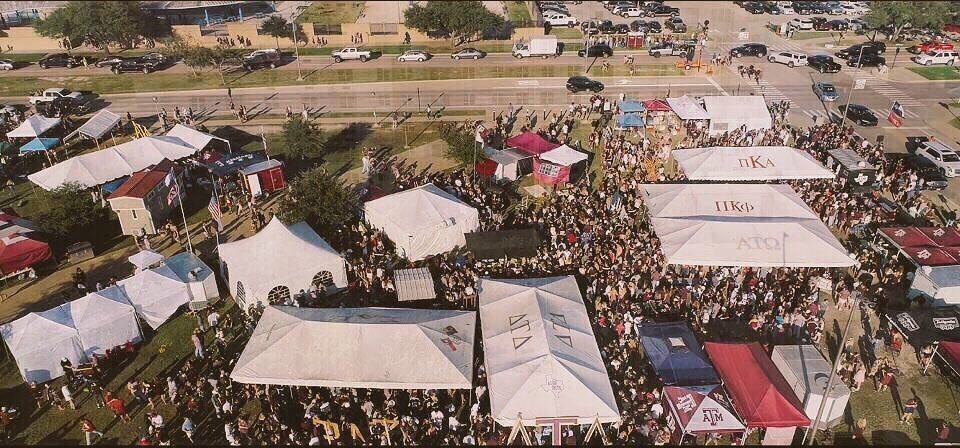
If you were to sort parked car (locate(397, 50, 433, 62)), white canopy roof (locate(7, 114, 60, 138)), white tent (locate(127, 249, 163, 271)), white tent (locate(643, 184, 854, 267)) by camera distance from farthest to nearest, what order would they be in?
parked car (locate(397, 50, 433, 62)) → white canopy roof (locate(7, 114, 60, 138)) → white tent (locate(127, 249, 163, 271)) → white tent (locate(643, 184, 854, 267))

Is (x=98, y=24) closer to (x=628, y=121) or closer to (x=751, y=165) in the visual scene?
(x=628, y=121)

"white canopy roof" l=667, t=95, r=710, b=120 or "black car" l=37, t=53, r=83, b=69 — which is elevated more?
"black car" l=37, t=53, r=83, b=69

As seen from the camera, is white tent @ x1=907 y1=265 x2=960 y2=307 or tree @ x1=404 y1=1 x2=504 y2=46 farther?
tree @ x1=404 y1=1 x2=504 y2=46

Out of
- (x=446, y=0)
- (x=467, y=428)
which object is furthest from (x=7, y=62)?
(x=467, y=428)

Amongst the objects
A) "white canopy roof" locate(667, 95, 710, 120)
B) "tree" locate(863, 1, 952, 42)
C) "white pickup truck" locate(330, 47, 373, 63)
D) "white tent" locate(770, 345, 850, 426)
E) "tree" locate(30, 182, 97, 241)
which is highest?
"tree" locate(863, 1, 952, 42)

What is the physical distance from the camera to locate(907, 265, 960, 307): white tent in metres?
22.8

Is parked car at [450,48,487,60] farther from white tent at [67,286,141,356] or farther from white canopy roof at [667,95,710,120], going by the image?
white tent at [67,286,141,356]

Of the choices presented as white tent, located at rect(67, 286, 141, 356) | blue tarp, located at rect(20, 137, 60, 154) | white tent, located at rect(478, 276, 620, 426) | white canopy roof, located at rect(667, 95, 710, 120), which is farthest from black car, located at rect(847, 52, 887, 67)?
blue tarp, located at rect(20, 137, 60, 154)

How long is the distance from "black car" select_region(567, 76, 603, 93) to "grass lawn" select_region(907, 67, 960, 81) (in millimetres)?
26001

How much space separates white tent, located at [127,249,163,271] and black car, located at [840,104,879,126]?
1472 inches

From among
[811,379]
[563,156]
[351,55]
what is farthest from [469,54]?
[811,379]

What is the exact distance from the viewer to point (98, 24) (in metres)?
54.7

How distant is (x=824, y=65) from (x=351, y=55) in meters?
37.7

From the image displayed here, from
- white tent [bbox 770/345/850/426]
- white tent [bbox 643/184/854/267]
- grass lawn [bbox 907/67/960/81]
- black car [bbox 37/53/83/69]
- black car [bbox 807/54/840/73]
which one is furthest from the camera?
black car [bbox 37/53/83/69]
